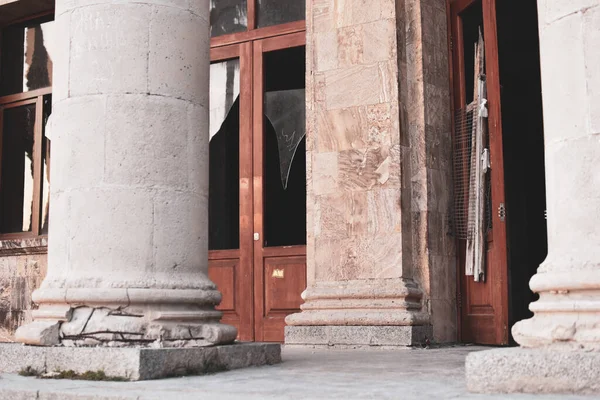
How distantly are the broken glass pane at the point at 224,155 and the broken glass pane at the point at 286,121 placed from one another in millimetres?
500

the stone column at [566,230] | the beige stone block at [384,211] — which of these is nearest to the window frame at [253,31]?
the beige stone block at [384,211]

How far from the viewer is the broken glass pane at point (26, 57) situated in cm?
1180

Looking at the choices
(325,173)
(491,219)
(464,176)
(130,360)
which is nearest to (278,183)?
(325,173)

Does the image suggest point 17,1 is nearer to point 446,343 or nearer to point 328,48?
point 328,48

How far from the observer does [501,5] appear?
937cm

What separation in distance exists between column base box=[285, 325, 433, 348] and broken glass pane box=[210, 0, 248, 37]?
3863mm

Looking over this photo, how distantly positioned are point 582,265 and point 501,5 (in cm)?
591

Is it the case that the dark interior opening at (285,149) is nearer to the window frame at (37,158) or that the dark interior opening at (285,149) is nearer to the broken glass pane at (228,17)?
the broken glass pane at (228,17)

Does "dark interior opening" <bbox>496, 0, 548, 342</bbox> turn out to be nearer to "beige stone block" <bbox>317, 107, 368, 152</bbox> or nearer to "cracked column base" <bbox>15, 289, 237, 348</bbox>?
"beige stone block" <bbox>317, 107, 368, 152</bbox>

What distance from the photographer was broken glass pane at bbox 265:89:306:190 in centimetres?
963

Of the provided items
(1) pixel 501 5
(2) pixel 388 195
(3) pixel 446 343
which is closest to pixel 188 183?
(2) pixel 388 195

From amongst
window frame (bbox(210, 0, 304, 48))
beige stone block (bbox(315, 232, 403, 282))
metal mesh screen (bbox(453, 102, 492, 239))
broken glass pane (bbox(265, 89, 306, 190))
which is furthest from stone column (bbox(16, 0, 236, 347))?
window frame (bbox(210, 0, 304, 48))

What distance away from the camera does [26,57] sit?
1201 centimetres

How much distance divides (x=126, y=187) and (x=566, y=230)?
254 centimetres
